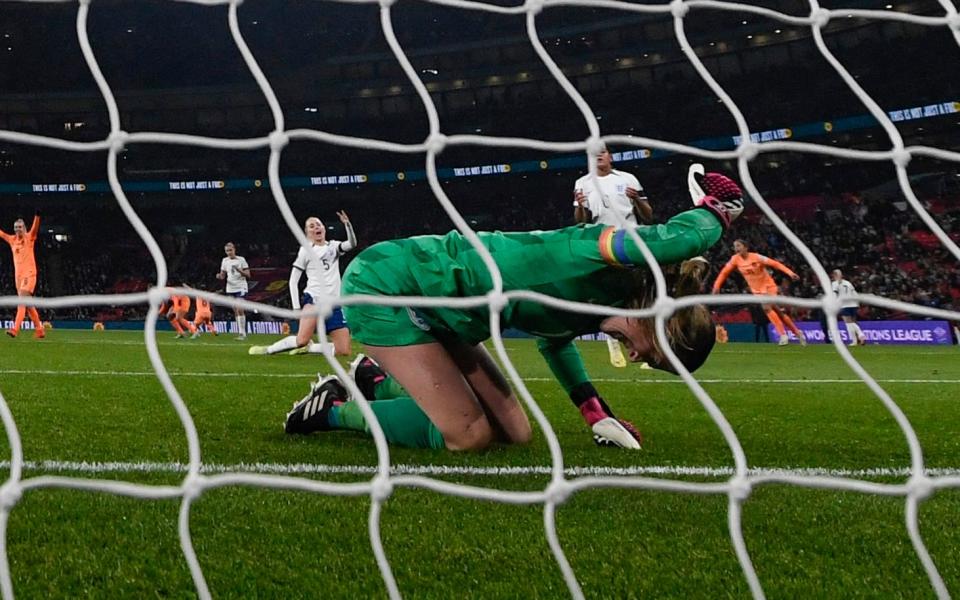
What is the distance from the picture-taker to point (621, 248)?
2547 millimetres

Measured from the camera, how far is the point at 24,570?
5.69ft

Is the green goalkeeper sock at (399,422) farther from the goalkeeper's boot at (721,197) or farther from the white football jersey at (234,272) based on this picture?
the white football jersey at (234,272)

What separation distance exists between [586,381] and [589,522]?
4.69 feet

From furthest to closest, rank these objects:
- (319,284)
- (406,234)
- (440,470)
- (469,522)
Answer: (406,234), (319,284), (440,470), (469,522)

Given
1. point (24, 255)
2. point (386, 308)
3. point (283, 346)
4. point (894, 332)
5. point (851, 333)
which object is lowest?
point (894, 332)

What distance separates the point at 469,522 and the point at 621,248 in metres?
0.89

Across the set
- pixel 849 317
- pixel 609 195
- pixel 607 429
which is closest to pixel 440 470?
pixel 607 429

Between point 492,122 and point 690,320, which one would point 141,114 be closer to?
point 492,122

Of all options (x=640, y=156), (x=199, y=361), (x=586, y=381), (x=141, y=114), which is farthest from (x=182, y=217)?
(x=586, y=381)

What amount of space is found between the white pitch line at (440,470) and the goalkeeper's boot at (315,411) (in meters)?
0.62

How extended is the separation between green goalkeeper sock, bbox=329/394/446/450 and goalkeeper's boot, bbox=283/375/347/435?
0.13 ft

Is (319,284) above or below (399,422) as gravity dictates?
above

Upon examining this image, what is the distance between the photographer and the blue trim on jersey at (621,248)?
2.54 meters

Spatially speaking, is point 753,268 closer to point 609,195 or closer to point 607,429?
point 609,195
